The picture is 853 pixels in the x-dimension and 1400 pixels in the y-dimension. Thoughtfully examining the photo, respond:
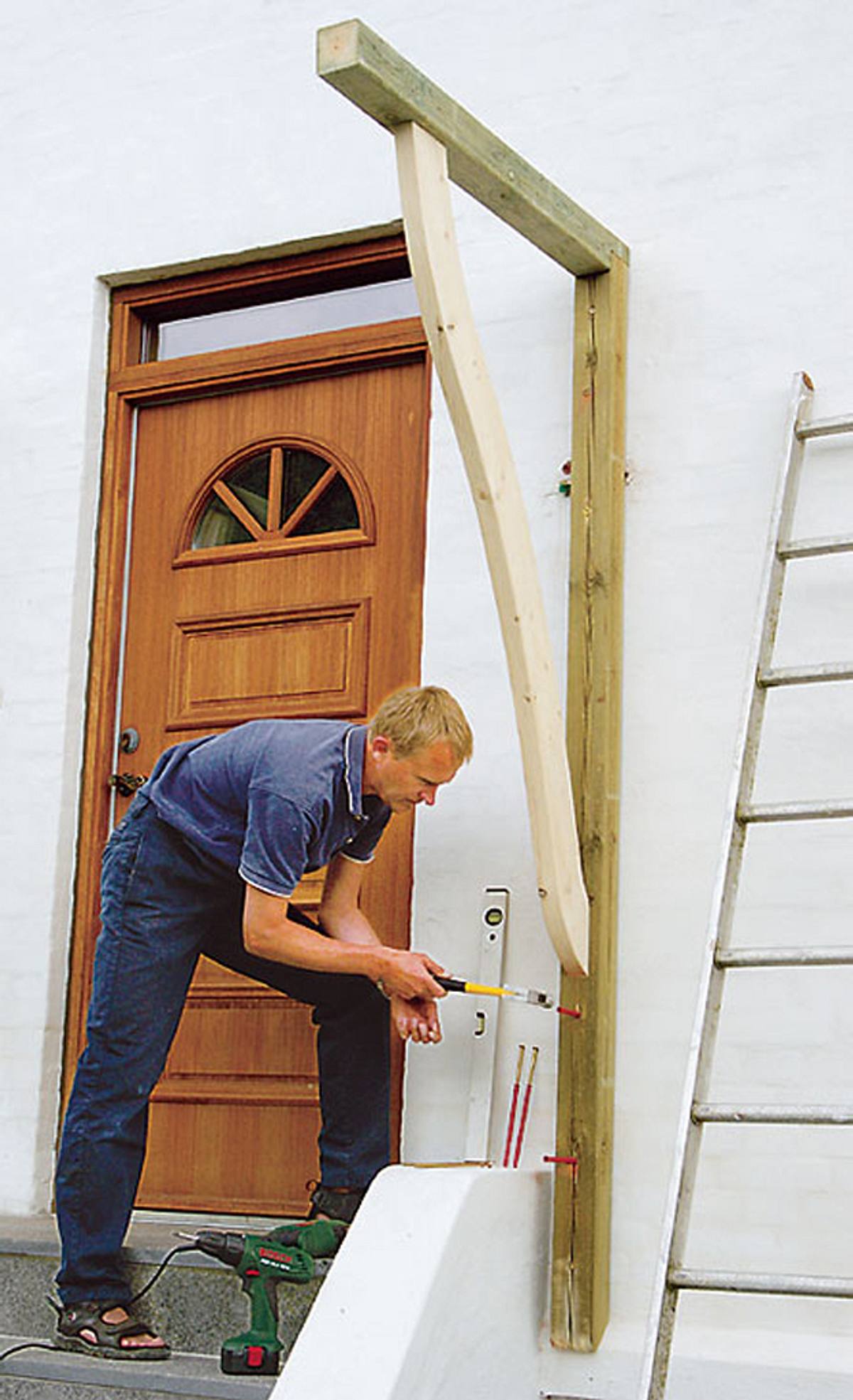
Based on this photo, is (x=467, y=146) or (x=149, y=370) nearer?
(x=467, y=146)

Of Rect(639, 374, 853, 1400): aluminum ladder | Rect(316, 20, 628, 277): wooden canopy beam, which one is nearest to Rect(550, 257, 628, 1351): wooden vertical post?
Rect(316, 20, 628, 277): wooden canopy beam

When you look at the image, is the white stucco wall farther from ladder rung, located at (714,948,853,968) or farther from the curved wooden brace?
ladder rung, located at (714,948,853,968)

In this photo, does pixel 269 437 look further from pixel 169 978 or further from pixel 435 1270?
pixel 435 1270

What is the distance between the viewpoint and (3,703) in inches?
186

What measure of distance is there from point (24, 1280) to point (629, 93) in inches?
119

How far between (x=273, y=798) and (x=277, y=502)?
1.31 metres

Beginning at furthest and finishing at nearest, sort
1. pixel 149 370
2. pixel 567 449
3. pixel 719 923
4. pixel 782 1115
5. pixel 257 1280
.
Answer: pixel 149 370 → pixel 567 449 → pixel 257 1280 → pixel 719 923 → pixel 782 1115

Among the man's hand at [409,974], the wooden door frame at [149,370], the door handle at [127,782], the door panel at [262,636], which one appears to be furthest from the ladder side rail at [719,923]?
the door handle at [127,782]

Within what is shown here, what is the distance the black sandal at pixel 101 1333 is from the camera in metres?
3.54

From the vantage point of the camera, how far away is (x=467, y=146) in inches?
139

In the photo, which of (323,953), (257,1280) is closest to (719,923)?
(323,953)

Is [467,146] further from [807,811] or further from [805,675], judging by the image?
[807,811]

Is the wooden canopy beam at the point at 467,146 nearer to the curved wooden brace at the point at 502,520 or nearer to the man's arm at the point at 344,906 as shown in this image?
the curved wooden brace at the point at 502,520

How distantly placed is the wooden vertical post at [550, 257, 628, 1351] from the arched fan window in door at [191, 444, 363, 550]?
739 mm
